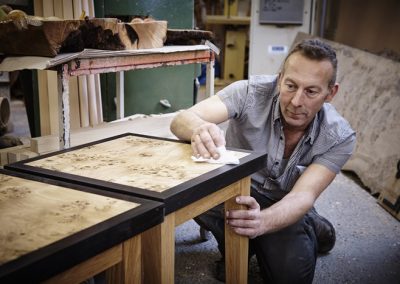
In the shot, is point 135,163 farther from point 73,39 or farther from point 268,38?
point 268,38

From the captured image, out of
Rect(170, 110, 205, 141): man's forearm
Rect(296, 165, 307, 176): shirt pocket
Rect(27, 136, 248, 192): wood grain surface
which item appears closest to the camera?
Rect(27, 136, 248, 192): wood grain surface

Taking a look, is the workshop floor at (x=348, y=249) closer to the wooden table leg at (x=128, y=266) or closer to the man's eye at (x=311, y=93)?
the man's eye at (x=311, y=93)

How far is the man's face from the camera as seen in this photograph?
1872 mm

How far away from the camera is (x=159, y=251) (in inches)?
48.5

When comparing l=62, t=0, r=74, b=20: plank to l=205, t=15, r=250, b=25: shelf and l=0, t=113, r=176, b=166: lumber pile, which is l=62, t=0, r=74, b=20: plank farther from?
l=205, t=15, r=250, b=25: shelf

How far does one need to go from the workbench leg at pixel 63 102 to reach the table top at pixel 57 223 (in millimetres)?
1030

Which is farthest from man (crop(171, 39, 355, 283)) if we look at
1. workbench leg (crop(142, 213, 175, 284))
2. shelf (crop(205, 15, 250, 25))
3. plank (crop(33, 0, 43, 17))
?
shelf (crop(205, 15, 250, 25))

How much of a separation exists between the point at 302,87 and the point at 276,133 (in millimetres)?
248

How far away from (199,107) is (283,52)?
3.87m

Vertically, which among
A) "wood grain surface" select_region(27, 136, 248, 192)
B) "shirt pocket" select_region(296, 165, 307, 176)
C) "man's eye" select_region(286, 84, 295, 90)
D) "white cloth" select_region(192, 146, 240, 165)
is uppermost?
"man's eye" select_region(286, 84, 295, 90)

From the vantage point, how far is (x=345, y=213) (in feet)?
9.86

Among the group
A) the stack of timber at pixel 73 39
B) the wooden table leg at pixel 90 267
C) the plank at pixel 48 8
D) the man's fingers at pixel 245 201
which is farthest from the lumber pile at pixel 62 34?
the wooden table leg at pixel 90 267

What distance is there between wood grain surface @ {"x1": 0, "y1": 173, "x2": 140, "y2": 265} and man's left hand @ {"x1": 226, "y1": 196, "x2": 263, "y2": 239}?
1.85ft

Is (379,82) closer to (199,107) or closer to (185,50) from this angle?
(185,50)
